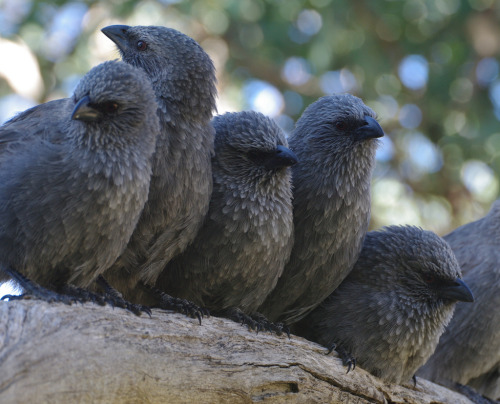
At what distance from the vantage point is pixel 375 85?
30.6 ft

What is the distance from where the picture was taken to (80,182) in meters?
3.13

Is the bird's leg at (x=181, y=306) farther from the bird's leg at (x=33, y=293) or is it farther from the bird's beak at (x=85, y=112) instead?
the bird's beak at (x=85, y=112)

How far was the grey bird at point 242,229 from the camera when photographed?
3.69m

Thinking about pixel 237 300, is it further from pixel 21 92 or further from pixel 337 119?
pixel 21 92

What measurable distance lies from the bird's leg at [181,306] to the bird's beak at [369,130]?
1382 millimetres

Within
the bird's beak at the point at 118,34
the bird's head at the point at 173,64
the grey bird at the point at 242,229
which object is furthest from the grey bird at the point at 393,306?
the bird's beak at the point at 118,34

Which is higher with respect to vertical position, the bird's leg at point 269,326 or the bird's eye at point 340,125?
the bird's eye at point 340,125

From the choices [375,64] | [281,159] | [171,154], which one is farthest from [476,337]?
[375,64]

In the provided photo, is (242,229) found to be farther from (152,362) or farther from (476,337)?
(476,337)

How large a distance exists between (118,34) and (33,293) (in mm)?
1619

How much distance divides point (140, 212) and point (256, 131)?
0.89 meters

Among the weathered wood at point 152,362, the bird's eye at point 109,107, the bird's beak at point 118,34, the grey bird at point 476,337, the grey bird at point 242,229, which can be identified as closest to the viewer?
the weathered wood at point 152,362

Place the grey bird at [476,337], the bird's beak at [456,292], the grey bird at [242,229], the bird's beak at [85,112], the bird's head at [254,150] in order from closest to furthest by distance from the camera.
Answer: the bird's beak at [85,112] → the grey bird at [242,229] → the bird's head at [254,150] → the bird's beak at [456,292] → the grey bird at [476,337]

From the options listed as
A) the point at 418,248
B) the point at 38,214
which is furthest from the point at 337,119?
the point at 38,214
